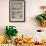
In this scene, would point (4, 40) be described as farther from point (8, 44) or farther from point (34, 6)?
point (34, 6)

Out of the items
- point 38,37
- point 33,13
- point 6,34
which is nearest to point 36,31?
point 38,37

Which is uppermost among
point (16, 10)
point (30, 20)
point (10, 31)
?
point (16, 10)

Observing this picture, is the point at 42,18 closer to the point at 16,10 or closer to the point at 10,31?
the point at 16,10

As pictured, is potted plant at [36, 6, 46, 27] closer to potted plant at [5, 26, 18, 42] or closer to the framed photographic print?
the framed photographic print

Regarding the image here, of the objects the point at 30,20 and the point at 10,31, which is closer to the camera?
the point at 10,31

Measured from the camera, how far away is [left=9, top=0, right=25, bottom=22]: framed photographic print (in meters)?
3.33

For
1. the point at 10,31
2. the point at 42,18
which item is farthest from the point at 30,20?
the point at 10,31

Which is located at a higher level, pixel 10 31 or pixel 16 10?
pixel 16 10

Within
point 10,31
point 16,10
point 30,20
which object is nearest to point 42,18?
point 30,20

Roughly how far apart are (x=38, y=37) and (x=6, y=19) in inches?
28.0

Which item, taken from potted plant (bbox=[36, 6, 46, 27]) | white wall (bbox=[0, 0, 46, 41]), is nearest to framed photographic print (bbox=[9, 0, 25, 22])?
white wall (bbox=[0, 0, 46, 41])

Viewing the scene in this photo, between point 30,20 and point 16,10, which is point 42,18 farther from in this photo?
point 16,10

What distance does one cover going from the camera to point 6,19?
131 inches

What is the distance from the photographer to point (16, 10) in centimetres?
334
